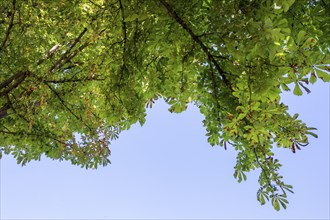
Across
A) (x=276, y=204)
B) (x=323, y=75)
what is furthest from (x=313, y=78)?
(x=276, y=204)

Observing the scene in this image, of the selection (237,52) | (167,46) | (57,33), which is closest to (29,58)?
(57,33)

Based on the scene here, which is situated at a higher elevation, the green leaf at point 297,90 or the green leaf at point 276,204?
the green leaf at point 297,90

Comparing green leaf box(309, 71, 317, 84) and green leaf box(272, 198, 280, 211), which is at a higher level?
green leaf box(309, 71, 317, 84)

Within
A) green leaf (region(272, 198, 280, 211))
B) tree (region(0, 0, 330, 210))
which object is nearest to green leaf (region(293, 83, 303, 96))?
tree (region(0, 0, 330, 210))

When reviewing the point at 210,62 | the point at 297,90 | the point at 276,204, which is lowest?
Answer: the point at 276,204

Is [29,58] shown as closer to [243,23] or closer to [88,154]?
[88,154]

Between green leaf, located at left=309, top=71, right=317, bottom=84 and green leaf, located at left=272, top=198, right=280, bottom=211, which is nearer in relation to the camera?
green leaf, located at left=309, top=71, right=317, bottom=84

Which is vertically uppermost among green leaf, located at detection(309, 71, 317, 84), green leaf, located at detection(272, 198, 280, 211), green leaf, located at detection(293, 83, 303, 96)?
green leaf, located at detection(309, 71, 317, 84)

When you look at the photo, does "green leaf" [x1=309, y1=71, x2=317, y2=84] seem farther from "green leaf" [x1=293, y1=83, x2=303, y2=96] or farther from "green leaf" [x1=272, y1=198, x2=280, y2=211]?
"green leaf" [x1=272, y1=198, x2=280, y2=211]

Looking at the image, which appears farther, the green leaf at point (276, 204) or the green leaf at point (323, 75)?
the green leaf at point (276, 204)

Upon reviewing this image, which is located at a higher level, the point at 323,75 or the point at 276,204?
the point at 323,75

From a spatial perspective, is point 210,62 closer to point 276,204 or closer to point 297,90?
point 297,90

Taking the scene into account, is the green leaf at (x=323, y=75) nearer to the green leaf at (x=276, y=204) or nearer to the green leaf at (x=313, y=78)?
the green leaf at (x=313, y=78)

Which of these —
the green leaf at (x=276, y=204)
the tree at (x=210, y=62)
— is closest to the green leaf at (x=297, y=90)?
the tree at (x=210, y=62)
